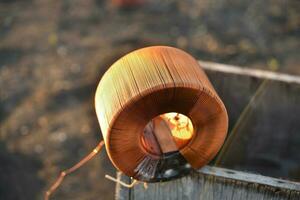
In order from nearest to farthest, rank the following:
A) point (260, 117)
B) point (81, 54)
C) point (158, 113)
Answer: point (158, 113) < point (260, 117) < point (81, 54)

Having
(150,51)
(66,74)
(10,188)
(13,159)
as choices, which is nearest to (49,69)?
(66,74)

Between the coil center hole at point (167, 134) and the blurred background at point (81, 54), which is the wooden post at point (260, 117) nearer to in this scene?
the blurred background at point (81, 54)

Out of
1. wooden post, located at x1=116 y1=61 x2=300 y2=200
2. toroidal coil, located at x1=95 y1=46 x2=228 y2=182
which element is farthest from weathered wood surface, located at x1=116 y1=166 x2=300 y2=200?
wooden post, located at x1=116 y1=61 x2=300 y2=200

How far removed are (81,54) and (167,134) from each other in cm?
401

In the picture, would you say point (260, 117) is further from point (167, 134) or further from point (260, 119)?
point (167, 134)

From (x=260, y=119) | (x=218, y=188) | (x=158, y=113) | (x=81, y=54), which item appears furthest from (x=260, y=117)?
(x=81, y=54)

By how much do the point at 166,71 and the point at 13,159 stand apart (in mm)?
2999

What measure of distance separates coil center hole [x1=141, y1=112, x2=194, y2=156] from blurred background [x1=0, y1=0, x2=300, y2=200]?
1.15 meters

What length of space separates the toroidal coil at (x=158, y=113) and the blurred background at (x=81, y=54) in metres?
1.21

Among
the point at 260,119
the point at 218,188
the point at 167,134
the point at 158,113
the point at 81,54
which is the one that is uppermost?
the point at 158,113

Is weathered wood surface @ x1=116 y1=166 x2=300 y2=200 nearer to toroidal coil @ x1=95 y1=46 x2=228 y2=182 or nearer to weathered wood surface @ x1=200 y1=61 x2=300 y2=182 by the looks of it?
toroidal coil @ x1=95 y1=46 x2=228 y2=182

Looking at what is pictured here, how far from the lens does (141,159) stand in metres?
1.79

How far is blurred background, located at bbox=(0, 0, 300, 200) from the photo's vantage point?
4.18 metres

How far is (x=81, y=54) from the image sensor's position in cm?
574
